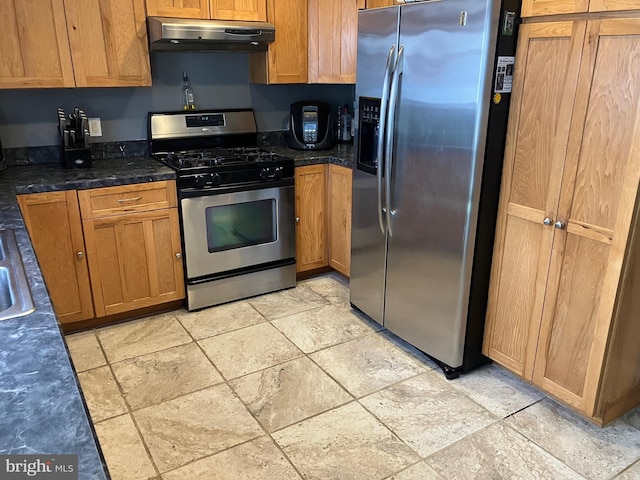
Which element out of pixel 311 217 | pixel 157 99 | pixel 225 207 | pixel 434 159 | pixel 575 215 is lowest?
pixel 311 217

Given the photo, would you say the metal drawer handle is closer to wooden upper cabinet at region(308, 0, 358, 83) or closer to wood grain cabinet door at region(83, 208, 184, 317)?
wood grain cabinet door at region(83, 208, 184, 317)

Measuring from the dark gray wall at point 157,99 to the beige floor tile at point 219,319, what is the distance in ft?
4.04

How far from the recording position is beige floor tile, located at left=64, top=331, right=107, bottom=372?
8.66 ft

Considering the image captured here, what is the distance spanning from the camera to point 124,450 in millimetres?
2049

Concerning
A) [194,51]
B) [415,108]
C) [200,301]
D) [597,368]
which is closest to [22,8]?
[194,51]

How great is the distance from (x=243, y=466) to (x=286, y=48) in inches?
100

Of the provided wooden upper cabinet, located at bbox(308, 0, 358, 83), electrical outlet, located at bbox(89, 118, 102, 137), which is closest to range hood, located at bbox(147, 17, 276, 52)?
wooden upper cabinet, located at bbox(308, 0, 358, 83)

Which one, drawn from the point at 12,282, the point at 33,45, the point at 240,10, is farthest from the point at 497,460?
the point at 33,45

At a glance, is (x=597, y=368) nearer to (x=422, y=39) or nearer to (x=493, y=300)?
(x=493, y=300)

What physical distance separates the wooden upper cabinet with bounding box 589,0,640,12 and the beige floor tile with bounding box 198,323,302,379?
2.02 metres

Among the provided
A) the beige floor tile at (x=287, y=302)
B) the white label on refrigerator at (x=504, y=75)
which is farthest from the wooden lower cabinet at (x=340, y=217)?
the white label on refrigerator at (x=504, y=75)

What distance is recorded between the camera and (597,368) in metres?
2.04

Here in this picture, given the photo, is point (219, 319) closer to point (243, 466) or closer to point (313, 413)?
point (313, 413)

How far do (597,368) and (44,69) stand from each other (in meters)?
3.03
